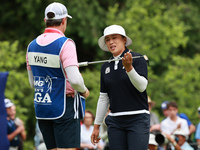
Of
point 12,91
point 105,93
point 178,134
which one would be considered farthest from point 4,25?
point 105,93

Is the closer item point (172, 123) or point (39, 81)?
point (39, 81)

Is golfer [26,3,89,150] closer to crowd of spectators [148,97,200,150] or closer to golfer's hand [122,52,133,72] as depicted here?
golfer's hand [122,52,133,72]

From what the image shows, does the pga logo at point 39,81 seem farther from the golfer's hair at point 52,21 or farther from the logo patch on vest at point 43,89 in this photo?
the golfer's hair at point 52,21

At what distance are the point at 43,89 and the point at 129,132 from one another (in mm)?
1012

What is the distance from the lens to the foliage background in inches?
546

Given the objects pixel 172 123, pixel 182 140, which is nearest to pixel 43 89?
pixel 182 140

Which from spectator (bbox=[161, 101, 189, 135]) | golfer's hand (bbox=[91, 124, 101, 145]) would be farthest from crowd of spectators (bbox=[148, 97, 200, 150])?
golfer's hand (bbox=[91, 124, 101, 145])

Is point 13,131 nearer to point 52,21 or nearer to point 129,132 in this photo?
point 129,132

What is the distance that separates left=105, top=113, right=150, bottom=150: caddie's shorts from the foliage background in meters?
8.33

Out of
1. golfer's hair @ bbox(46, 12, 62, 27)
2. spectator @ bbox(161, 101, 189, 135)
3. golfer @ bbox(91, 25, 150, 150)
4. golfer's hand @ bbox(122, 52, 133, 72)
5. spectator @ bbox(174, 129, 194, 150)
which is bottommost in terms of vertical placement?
spectator @ bbox(174, 129, 194, 150)

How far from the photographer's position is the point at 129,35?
552 inches

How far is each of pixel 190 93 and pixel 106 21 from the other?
3.43 metres

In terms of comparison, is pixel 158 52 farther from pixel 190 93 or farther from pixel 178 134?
pixel 178 134

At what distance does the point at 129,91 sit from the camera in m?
4.75
